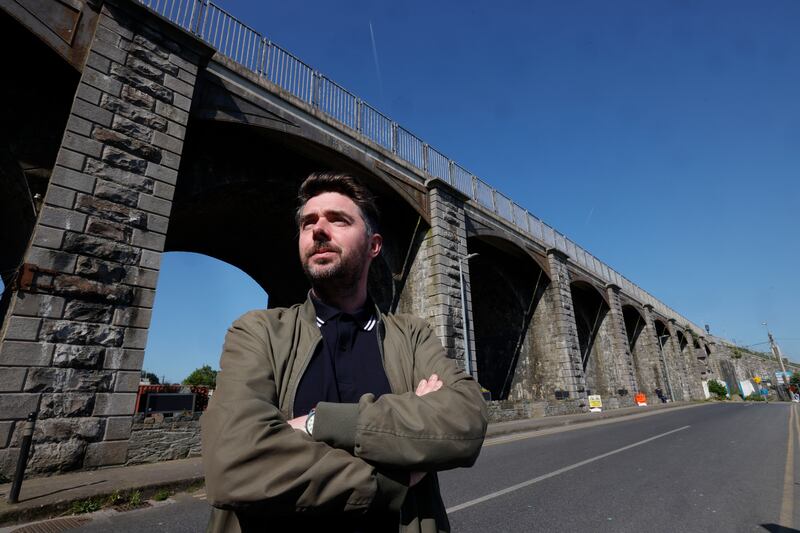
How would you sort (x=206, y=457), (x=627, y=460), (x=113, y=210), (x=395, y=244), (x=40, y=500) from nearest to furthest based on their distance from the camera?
1. (x=206, y=457)
2. (x=40, y=500)
3. (x=113, y=210)
4. (x=627, y=460)
5. (x=395, y=244)

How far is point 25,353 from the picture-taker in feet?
16.4

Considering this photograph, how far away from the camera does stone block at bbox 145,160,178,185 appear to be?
21.7 feet

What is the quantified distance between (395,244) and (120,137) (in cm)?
842

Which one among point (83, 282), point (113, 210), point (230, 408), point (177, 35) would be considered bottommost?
point (230, 408)

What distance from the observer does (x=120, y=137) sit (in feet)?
20.9

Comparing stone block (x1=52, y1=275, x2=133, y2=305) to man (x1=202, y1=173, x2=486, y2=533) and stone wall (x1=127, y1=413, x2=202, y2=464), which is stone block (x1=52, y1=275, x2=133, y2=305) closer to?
stone wall (x1=127, y1=413, x2=202, y2=464)

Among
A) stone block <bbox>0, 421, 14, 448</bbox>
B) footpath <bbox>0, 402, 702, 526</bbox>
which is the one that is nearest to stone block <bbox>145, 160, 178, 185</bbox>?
stone block <bbox>0, 421, 14, 448</bbox>

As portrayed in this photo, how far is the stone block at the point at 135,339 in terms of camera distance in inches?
231

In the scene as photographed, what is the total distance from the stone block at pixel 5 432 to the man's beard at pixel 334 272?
18.5 ft

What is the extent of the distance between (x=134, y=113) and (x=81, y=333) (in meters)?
3.75

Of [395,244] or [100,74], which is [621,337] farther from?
[100,74]

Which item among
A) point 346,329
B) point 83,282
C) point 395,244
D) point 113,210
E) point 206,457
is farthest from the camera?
point 395,244

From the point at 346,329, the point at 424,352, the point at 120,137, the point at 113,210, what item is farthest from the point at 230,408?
the point at 120,137

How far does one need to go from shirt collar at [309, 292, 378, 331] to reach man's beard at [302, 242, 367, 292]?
66 mm
